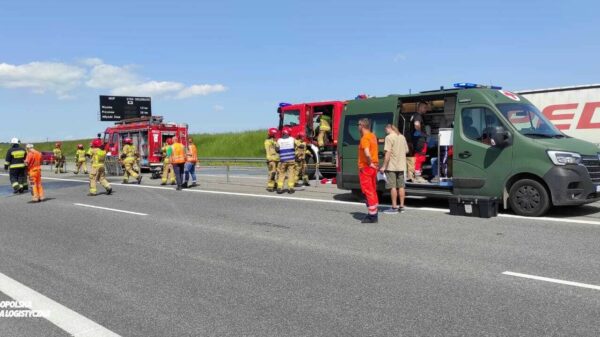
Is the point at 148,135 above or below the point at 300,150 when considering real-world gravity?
above

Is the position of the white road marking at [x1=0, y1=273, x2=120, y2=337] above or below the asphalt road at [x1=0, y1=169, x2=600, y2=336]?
below

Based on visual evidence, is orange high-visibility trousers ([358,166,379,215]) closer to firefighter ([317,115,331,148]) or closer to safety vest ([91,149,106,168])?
safety vest ([91,149,106,168])

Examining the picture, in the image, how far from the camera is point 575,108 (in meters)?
14.4

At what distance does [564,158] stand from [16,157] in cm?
1506

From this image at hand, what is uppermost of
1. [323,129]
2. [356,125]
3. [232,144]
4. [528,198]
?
[323,129]

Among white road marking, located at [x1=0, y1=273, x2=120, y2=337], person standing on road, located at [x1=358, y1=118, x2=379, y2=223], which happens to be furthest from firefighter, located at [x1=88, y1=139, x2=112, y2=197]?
white road marking, located at [x1=0, y1=273, x2=120, y2=337]

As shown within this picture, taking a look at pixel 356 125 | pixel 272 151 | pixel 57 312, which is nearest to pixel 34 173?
pixel 272 151

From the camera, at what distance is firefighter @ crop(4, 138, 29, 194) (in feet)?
50.9

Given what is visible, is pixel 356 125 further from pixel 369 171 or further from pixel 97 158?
pixel 97 158

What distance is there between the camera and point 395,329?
381cm

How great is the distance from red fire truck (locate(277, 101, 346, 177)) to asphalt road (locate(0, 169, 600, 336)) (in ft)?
26.1

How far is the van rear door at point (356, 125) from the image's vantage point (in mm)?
10891

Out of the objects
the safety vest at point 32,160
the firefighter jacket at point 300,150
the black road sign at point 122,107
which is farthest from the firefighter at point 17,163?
the black road sign at point 122,107

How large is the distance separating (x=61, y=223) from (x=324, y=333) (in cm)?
755
